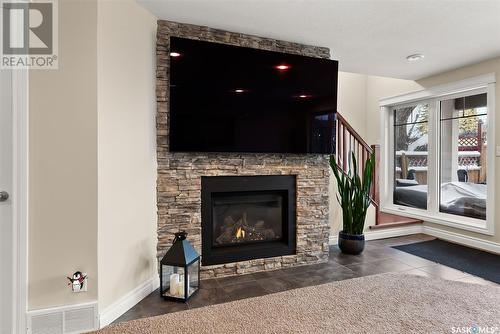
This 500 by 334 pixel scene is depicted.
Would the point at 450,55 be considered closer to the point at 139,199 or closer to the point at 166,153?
the point at 166,153

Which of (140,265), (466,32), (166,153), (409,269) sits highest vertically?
(466,32)

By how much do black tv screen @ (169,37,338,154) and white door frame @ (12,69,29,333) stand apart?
985 mm

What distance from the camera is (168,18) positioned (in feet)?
7.91

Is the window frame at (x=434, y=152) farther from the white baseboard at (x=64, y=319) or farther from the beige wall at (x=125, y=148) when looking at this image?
the white baseboard at (x=64, y=319)

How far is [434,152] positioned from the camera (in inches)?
161

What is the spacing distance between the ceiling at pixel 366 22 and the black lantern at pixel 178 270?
1814 millimetres

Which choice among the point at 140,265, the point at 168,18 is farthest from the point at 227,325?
the point at 168,18

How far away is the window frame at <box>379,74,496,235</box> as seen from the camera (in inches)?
134

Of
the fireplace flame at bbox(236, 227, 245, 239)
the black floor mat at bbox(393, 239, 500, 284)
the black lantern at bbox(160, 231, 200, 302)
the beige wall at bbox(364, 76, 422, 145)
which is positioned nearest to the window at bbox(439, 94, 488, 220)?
the black floor mat at bbox(393, 239, 500, 284)

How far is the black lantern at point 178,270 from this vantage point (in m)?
2.21

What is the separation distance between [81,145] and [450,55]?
3803mm
